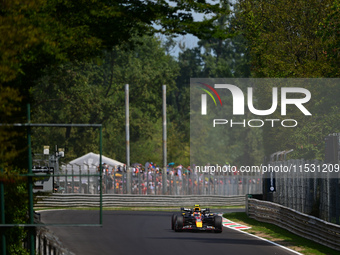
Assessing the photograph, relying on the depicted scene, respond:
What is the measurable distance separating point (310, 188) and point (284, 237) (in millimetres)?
2170

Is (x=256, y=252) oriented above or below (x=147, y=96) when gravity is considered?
below

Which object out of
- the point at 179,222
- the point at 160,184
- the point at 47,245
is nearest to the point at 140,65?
the point at 160,184

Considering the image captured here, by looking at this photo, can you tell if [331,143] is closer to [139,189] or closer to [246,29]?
[246,29]

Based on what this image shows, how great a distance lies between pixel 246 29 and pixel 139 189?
11289 mm

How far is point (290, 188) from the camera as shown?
26719mm

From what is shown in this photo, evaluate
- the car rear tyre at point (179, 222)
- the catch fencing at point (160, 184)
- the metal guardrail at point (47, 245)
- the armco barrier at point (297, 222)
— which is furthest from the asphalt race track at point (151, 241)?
the catch fencing at point (160, 184)

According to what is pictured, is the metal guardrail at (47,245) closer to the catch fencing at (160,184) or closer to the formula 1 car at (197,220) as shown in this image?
the formula 1 car at (197,220)

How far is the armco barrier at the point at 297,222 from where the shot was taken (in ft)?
63.4

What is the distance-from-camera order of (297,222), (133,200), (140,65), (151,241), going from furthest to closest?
(140,65) → (133,200) → (297,222) → (151,241)

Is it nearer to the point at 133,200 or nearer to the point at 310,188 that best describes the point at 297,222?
the point at 310,188

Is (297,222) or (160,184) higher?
(160,184)

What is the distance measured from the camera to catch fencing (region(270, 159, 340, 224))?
2062cm

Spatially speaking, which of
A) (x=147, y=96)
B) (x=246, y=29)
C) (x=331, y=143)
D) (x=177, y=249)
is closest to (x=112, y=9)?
(x=177, y=249)

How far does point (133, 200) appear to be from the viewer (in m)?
40.7
